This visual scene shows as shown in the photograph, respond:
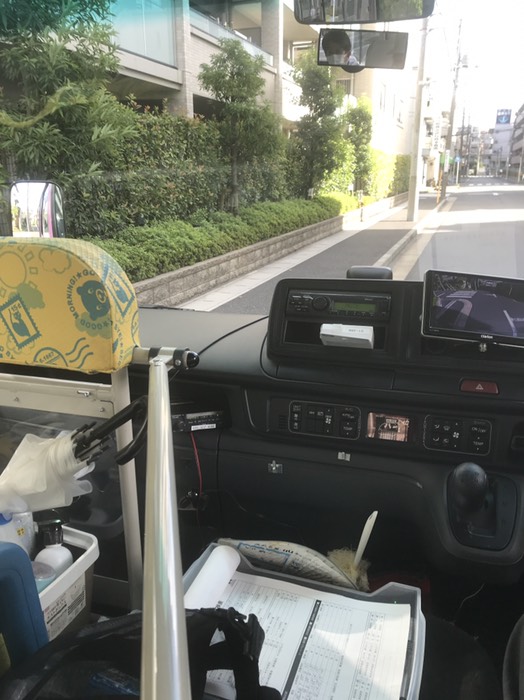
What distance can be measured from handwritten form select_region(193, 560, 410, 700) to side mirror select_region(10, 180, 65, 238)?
1525 millimetres

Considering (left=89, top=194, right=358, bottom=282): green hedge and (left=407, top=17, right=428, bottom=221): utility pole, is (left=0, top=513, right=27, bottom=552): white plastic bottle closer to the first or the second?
(left=407, top=17, right=428, bottom=221): utility pole

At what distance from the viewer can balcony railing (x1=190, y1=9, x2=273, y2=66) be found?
253 inches

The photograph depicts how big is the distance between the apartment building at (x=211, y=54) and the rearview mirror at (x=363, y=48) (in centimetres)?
57

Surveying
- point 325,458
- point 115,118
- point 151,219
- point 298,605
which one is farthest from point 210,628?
point 151,219

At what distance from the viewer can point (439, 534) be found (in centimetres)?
171

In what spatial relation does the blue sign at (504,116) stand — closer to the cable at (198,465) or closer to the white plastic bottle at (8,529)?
the cable at (198,465)

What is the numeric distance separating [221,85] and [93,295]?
26.0 feet

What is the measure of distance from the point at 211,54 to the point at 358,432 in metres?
7.49

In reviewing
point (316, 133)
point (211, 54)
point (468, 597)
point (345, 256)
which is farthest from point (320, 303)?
point (211, 54)

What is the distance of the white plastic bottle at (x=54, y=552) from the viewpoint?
1.41 m

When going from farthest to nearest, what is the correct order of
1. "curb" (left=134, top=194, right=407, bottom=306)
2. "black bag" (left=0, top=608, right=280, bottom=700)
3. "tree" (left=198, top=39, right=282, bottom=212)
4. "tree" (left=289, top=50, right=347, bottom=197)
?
1. "tree" (left=198, top=39, right=282, bottom=212)
2. "curb" (left=134, top=194, right=407, bottom=306)
3. "tree" (left=289, top=50, right=347, bottom=197)
4. "black bag" (left=0, top=608, right=280, bottom=700)

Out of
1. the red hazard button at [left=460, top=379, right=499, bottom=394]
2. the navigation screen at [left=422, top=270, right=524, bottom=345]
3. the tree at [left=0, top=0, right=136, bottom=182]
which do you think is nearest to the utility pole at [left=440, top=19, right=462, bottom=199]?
the navigation screen at [left=422, top=270, right=524, bottom=345]

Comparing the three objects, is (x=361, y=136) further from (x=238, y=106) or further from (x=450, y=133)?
(x=238, y=106)

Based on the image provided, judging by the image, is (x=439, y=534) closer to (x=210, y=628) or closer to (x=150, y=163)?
(x=210, y=628)
